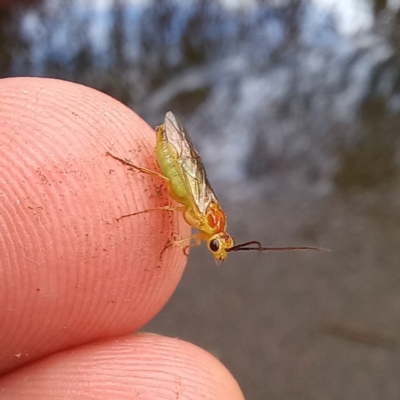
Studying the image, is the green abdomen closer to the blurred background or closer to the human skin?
the human skin

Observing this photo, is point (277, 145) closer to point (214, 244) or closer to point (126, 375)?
point (214, 244)

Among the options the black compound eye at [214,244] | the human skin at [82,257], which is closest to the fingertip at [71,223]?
the human skin at [82,257]

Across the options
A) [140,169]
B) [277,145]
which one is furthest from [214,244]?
[277,145]

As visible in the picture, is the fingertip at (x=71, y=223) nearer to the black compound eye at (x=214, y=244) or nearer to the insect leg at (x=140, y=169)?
the insect leg at (x=140, y=169)

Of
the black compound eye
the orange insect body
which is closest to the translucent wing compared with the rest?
the orange insect body

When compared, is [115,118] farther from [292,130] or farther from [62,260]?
[292,130]

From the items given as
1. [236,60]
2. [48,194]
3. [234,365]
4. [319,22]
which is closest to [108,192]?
[48,194]
